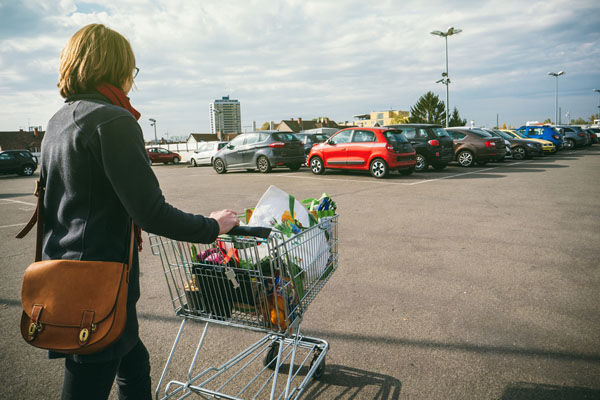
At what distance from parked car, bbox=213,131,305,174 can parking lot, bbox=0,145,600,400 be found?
9679 mm

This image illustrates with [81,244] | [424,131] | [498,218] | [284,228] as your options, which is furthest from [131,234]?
[424,131]

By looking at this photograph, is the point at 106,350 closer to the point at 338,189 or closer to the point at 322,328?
the point at 322,328

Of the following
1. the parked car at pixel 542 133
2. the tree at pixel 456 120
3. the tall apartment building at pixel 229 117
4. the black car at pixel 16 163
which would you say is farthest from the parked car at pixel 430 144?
the tall apartment building at pixel 229 117

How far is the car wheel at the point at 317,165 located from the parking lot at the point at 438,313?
26.2 feet

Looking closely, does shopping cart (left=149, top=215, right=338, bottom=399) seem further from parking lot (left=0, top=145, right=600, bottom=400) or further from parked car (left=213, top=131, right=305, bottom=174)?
parked car (left=213, top=131, right=305, bottom=174)

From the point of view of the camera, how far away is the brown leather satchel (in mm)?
1429

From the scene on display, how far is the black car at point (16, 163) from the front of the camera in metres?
25.2

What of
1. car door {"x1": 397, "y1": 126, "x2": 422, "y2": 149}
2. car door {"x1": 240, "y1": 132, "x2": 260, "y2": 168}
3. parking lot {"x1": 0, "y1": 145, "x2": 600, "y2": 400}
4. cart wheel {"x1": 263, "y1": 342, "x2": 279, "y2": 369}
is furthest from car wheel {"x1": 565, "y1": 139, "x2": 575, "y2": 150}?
cart wheel {"x1": 263, "y1": 342, "x2": 279, "y2": 369}

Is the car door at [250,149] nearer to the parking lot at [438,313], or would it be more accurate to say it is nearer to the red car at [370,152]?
the red car at [370,152]

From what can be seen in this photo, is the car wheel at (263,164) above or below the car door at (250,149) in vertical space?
below

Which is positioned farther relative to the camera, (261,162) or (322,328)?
(261,162)

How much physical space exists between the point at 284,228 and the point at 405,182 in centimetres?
1077

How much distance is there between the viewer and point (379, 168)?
44.7ft

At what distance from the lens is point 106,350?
1.54 metres
